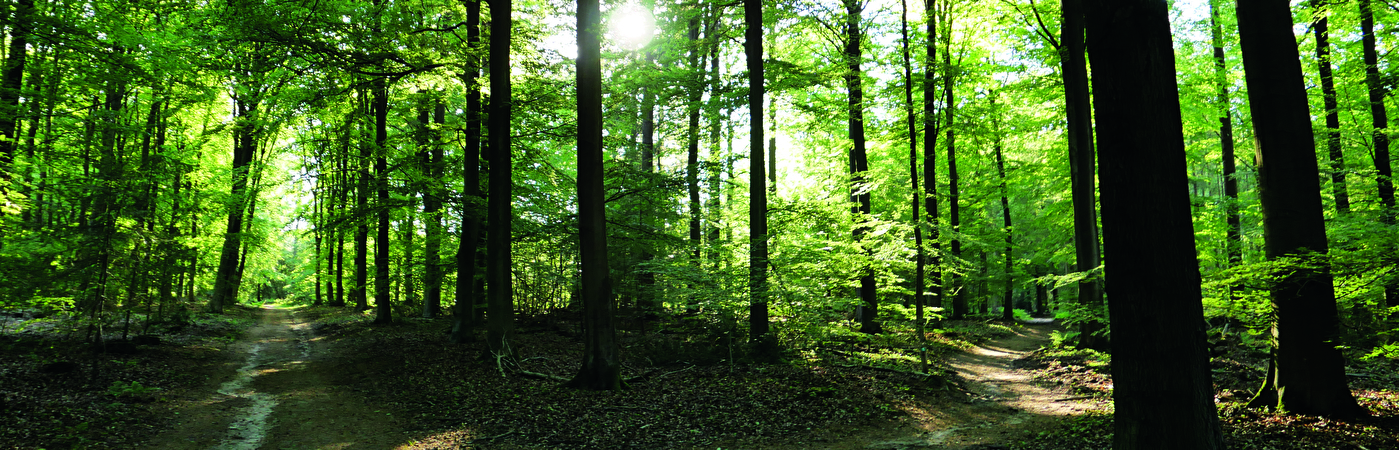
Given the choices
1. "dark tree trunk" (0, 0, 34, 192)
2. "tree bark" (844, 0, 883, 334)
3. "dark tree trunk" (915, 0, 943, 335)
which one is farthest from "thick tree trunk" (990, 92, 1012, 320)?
"dark tree trunk" (0, 0, 34, 192)

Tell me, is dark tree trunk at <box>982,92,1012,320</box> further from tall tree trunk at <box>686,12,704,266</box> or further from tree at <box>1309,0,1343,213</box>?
tall tree trunk at <box>686,12,704,266</box>

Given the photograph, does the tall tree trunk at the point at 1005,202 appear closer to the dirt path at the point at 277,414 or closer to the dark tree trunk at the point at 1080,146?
the dark tree trunk at the point at 1080,146

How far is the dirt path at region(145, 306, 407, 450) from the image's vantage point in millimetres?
6781

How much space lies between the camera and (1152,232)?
11.5 ft

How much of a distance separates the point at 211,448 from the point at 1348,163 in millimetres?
20169

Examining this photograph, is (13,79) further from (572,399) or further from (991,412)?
(991,412)

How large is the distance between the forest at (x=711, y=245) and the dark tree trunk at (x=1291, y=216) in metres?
0.03

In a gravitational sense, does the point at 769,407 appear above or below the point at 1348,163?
below

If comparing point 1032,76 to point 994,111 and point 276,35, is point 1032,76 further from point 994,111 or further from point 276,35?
point 276,35

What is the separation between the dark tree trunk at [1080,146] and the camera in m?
10.6

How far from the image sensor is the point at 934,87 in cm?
1528

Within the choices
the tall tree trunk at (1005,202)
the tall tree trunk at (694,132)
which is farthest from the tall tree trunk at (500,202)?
the tall tree trunk at (1005,202)

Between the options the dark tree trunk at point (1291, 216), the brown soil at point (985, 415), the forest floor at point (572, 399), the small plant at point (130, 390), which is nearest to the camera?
the dark tree trunk at point (1291, 216)

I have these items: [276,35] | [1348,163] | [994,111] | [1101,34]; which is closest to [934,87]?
[994,111]
